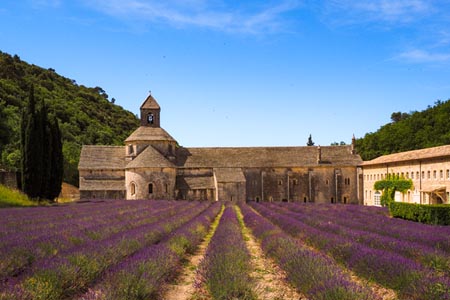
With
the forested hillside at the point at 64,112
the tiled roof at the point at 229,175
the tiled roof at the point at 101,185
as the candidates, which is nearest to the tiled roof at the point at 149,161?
the tiled roof at the point at 101,185

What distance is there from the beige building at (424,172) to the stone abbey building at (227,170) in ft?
17.9

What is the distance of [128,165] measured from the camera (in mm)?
44906

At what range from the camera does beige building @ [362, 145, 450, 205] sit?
3203 centimetres

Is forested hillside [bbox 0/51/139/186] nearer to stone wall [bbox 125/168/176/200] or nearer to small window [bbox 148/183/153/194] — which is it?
stone wall [bbox 125/168/176/200]

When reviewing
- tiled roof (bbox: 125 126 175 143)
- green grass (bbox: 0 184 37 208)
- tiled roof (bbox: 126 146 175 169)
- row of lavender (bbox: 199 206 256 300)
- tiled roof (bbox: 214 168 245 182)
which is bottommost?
row of lavender (bbox: 199 206 256 300)

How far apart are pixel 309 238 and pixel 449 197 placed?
21376 millimetres

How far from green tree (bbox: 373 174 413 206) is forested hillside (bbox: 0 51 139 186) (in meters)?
33.3

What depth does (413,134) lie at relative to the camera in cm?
6394

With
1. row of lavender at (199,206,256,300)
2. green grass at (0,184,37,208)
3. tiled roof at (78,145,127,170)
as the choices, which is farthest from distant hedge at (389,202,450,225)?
tiled roof at (78,145,127,170)

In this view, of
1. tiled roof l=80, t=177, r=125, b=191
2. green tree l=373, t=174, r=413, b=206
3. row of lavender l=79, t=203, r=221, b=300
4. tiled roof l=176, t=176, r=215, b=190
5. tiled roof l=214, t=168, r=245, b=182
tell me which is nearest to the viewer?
row of lavender l=79, t=203, r=221, b=300

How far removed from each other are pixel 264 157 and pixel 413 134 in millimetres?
24834

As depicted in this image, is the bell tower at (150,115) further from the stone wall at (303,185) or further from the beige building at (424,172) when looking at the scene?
the beige building at (424,172)

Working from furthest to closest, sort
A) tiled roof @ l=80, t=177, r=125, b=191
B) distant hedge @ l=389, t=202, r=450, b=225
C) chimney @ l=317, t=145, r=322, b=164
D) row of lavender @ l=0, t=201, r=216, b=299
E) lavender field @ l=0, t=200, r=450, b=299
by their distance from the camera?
chimney @ l=317, t=145, r=322, b=164 → tiled roof @ l=80, t=177, r=125, b=191 → distant hedge @ l=389, t=202, r=450, b=225 → lavender field @ l=0, t=200, r=450, b=299 → row of lavender @ l=0, t=201, r=216, b=299

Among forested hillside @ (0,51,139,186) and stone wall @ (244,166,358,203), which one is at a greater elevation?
forested hillside @ (0,51,139,186)
